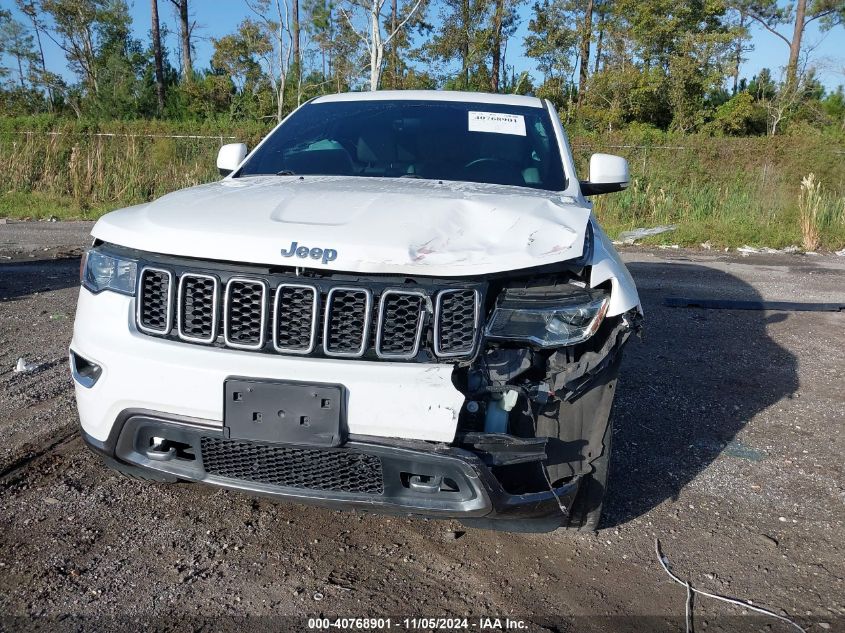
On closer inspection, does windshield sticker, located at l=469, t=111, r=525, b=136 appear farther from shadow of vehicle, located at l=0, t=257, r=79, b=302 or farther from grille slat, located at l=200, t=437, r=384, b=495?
shadow of vehicle, located at l=0, t=257, r=79, b=302

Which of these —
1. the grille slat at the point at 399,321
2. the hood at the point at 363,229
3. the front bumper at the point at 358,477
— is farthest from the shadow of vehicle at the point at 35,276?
the grille slat at the point at 399,321

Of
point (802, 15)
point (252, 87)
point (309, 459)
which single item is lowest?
point (309, 459)

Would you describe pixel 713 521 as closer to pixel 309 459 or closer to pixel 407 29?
pixel 309 459

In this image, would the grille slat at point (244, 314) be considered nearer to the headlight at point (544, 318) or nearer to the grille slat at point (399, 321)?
the grille slat at point (399, 321)

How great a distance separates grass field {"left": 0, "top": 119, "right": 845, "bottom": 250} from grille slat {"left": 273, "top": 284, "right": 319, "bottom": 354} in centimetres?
1216

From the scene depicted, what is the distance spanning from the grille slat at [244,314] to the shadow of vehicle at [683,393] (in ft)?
5.27

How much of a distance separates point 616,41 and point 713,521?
102 feet

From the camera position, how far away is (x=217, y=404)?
6.98 feet

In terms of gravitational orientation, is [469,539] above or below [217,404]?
below

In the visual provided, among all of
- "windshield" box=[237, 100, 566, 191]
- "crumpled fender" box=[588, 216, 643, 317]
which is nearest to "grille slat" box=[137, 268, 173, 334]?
"windshield" box=[237, 100, 566, 191]

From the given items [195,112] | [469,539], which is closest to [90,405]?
[469,539]

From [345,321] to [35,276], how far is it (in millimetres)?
6416

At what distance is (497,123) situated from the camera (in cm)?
363

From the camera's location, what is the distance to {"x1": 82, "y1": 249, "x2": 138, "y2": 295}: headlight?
235 cm
